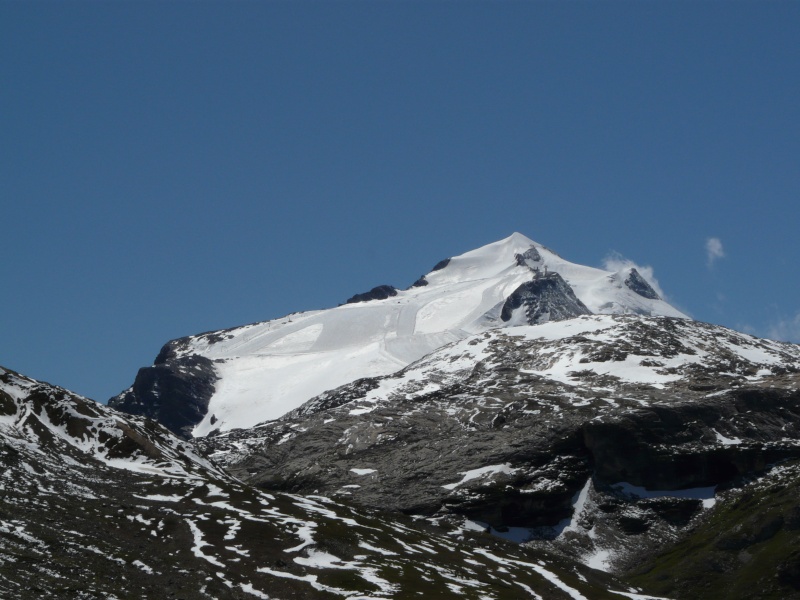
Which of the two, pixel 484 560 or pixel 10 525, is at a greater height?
pixel 484 560

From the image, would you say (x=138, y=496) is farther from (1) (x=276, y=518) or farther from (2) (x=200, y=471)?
(2) (x=200, y=471)

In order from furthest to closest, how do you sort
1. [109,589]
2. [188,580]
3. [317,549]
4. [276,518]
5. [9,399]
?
[9,399] < [276,518] < [317,549] < [188,580] < [109,589]

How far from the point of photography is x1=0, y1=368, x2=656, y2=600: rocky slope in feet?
398

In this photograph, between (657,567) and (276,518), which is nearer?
(276,518)

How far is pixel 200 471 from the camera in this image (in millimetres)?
193125

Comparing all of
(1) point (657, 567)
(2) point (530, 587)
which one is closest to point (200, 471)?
(2) point (530, 587)

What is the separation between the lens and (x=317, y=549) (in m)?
145

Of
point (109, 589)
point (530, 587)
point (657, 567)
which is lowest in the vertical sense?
point (109, 589)

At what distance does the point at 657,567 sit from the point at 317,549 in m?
80.2

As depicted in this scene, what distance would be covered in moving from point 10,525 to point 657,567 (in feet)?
389

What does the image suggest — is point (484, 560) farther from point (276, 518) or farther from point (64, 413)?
point (64, 413)

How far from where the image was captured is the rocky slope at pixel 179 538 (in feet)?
398

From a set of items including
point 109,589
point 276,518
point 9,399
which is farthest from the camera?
point 9,399

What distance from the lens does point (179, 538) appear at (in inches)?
5571
